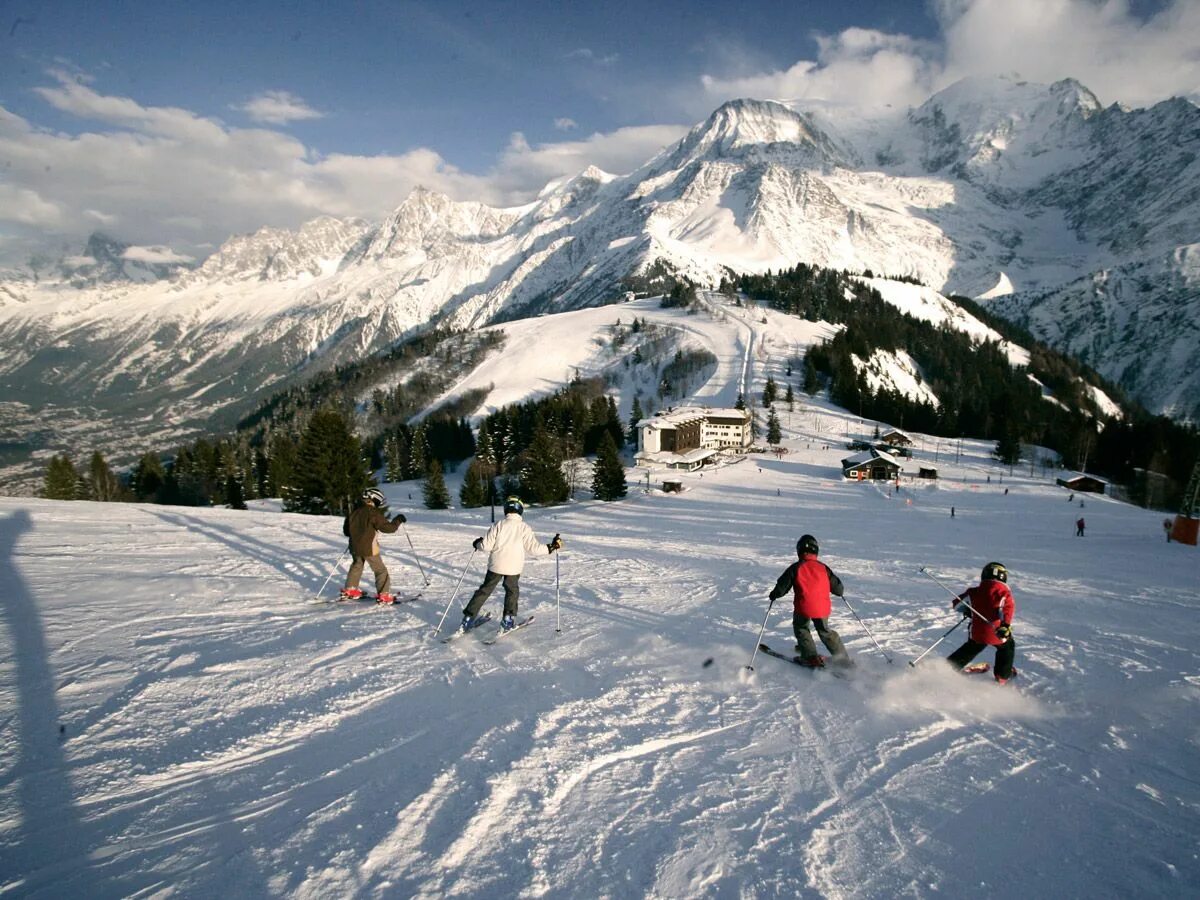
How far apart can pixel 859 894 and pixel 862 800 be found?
3.49ft

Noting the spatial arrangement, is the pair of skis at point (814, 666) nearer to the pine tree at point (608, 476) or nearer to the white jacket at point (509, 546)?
the white jacket at point (509, 546)

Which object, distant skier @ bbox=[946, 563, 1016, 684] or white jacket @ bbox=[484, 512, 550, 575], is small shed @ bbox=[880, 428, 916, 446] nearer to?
distant skier @ bbox=[946, 563, 1016, 684]

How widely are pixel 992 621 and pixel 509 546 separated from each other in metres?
6.51

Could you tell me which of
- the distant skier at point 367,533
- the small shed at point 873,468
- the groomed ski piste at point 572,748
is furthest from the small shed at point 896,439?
the distant skier at point 367,533

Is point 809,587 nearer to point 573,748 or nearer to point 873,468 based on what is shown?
point 573,748

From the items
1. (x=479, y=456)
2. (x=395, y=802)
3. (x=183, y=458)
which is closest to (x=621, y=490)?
(x=479, y=456)

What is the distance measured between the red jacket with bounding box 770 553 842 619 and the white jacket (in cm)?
351

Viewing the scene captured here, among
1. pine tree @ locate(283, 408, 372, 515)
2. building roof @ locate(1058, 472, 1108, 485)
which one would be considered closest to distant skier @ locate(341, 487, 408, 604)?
pine tree @ locate(283, 408, 372, 515)

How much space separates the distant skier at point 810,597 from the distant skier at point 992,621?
1536 millimetres

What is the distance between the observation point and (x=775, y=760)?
18.0 ft

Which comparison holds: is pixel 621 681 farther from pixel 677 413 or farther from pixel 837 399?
pixel 837 399

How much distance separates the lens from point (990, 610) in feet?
23.8

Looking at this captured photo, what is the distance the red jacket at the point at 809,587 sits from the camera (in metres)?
7.48

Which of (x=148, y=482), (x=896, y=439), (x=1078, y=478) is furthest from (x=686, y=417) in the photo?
(x=148, y=482)
